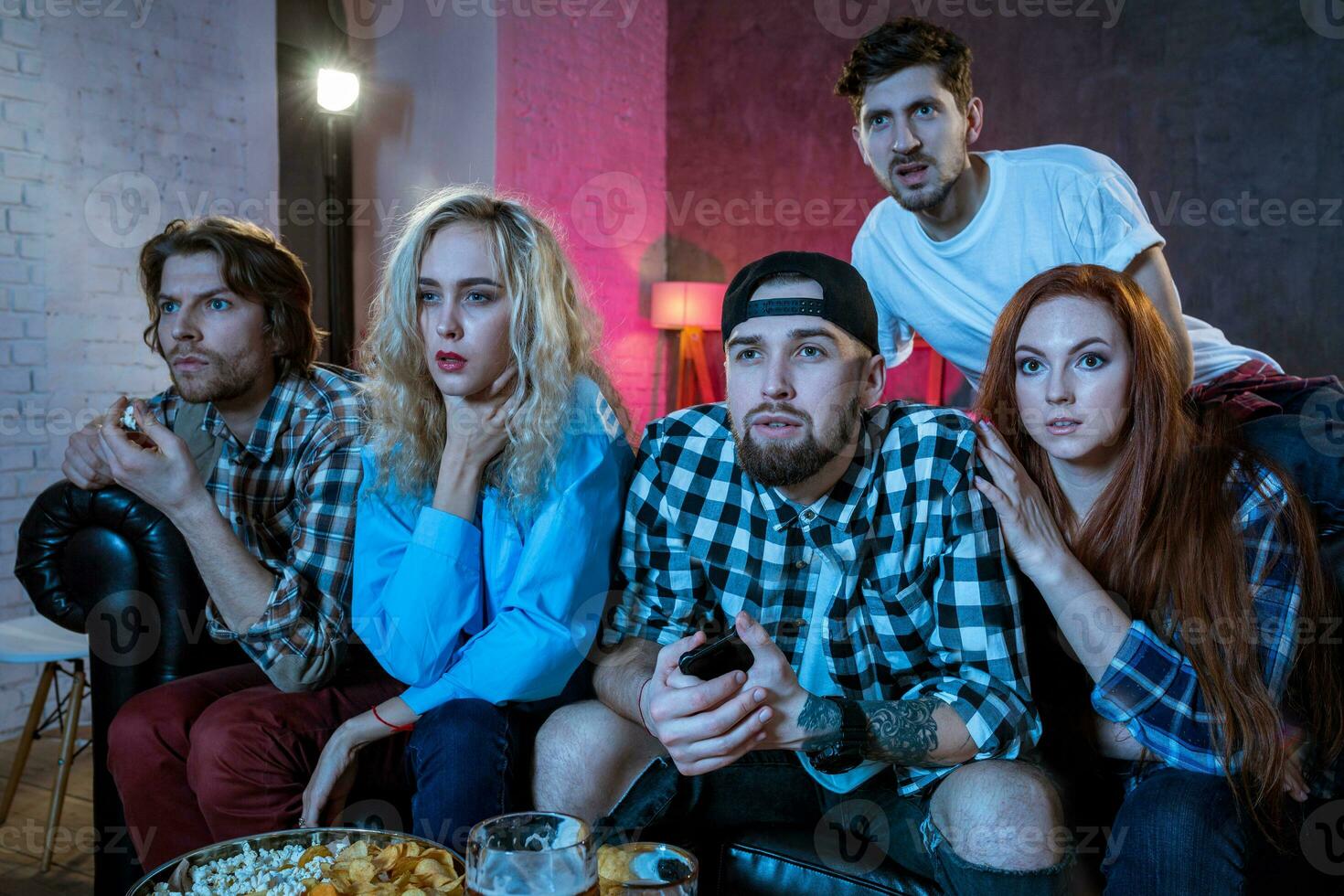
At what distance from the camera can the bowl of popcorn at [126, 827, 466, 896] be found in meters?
0.94

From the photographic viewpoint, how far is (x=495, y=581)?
1.77 meters

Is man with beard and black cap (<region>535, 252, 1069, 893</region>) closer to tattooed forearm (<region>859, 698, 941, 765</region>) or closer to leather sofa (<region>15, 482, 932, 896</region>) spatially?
tattooed forearm (<region>859, 698, 941, 765</region>)

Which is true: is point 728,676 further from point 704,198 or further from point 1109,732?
point 704,198

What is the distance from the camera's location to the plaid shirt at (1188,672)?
1.45m

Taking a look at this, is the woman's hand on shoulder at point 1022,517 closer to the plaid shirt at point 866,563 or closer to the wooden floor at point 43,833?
the plaid shirt at point 866,563

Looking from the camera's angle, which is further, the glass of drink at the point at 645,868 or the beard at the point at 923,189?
the beard at the point at 923,189

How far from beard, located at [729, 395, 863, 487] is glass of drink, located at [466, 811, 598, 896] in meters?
0.81

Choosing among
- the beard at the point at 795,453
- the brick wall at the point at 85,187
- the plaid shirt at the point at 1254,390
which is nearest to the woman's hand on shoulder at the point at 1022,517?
the beard at the point at 795,453

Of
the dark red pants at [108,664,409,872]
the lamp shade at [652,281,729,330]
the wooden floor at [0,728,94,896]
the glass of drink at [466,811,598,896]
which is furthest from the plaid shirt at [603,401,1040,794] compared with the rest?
the lamp shade at [652,281,729,330]

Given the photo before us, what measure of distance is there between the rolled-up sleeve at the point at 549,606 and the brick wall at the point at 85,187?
2.40m

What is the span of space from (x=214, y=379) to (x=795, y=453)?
1.22 m

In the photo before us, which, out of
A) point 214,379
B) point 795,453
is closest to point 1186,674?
point 795,453

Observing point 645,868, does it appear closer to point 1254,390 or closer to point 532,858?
point 532,858

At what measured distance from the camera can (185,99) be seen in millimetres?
3795
